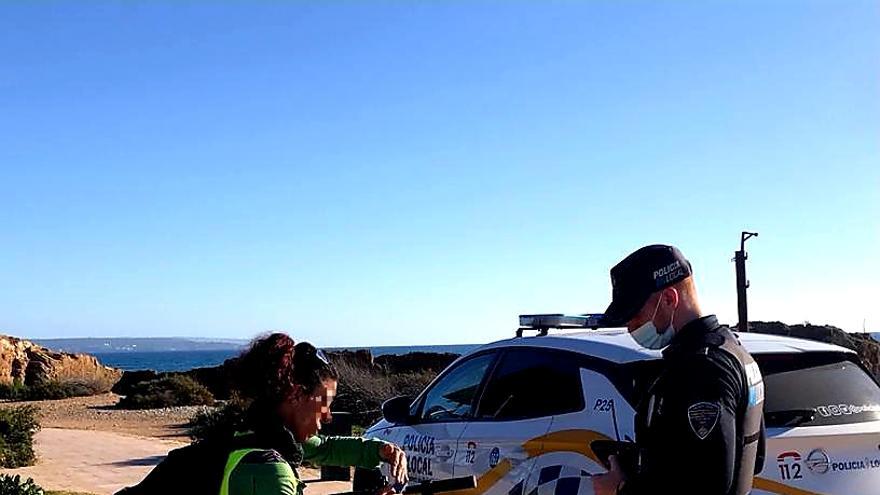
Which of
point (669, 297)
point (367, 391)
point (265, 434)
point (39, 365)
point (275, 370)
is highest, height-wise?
point (669, 297)

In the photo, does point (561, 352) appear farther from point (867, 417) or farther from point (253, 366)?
point (253, 366)

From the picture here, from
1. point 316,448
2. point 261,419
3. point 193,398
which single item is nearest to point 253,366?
point 261,419

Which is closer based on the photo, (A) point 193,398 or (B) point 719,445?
(B) point 719,445

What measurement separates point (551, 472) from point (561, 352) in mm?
759

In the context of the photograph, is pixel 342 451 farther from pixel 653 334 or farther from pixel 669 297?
pixel 669 297

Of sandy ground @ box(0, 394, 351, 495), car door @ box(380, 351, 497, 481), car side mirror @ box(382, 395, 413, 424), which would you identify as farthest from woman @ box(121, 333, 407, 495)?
sandy ground @ box(0, 394, 351, 495)

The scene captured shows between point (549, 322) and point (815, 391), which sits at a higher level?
point (549, 322)

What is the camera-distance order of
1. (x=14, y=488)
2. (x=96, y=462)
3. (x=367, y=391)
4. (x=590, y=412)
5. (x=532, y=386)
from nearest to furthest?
(x=590, y=412) < (x=532, y=386) < (x=14, y=488) < (x=96, y=462) < (x=367, y=391)

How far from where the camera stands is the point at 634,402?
482 centimetres

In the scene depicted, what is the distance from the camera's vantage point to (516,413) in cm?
575

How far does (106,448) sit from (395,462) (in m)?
15.4

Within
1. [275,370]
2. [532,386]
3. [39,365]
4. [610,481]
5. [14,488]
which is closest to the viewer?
[275,370]

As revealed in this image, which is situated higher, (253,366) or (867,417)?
(253,366)

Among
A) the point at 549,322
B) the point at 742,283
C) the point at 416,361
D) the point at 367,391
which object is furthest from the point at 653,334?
the point at 416,361
